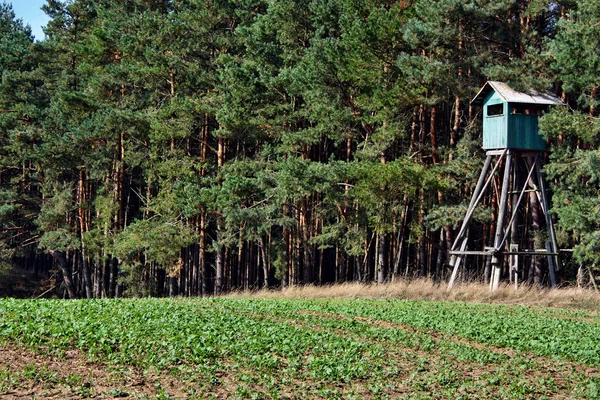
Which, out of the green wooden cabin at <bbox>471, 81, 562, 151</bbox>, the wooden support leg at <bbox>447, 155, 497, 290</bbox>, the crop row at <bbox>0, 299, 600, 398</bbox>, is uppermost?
the green wooden cabin at <bbox>471, 81, 562, 151</bbox>

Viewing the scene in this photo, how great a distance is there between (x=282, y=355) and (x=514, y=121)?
16.2 m

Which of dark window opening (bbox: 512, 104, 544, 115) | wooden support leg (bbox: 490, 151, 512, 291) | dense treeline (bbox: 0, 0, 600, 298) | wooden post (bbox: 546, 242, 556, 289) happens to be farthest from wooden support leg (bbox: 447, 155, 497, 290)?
wooden post (bbox: 546, 242, 556, 289)

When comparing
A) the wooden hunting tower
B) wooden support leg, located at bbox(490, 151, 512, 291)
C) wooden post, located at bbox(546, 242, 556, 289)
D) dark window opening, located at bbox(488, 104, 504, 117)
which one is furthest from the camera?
dark window opening, located at bbox(488, 104, 504, 117)

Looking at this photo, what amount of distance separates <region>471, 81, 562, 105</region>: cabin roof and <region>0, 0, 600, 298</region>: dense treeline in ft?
1.24

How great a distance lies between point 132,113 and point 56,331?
2755cm

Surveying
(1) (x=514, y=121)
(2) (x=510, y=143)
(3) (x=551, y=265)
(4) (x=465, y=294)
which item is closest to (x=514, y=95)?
(1) (x=514, y=121)

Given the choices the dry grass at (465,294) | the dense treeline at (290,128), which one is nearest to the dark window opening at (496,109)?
the dense treeline at (290,128)

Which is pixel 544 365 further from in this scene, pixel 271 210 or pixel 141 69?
pixel 141 69

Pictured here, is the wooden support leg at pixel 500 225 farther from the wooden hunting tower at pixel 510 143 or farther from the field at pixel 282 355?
the field at pixel 282 355

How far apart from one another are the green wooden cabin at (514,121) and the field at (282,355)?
8.47 meters

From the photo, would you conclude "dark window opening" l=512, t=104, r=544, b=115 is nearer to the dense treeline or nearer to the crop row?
the dense treeline

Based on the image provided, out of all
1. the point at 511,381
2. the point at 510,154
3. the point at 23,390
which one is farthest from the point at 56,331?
the point at 510,154

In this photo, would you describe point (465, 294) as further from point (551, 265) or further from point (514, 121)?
point (514, 121)

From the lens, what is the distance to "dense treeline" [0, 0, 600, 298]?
2877 centimetres
